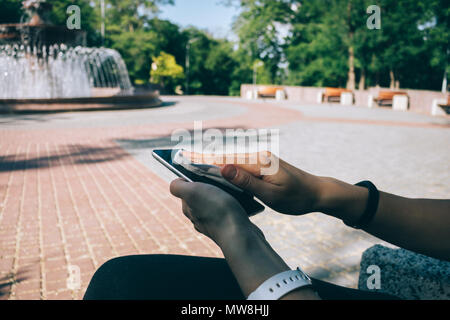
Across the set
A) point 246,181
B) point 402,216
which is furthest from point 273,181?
point 402,216

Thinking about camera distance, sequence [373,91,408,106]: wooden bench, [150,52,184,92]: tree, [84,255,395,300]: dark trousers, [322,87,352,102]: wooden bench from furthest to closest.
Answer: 1. [150,52,184,92]: tree
2. [322,87,352,102]: wooden bench
3. [373,91,408,106]: wooden bench
4. [84,255,395,300]: dark trousers

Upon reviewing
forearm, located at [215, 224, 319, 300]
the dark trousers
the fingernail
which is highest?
the fingernail

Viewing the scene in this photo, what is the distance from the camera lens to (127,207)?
4.46 metres

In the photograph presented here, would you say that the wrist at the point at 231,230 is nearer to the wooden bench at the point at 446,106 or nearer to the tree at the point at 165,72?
the wooden bench at the point at 446,106

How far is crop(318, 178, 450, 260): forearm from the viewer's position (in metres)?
1.28

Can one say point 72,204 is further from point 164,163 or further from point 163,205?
point 164,163

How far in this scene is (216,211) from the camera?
3.17 feet

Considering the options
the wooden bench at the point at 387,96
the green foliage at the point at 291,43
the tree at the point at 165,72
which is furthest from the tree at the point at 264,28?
the wooden bench at the point at 387,96

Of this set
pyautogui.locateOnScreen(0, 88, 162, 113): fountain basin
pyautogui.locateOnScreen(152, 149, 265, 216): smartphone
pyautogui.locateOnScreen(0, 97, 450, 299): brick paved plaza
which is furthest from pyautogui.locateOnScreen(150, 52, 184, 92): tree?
pyautogui.locateOnScreen(152, 149, 265, 216): smartphone

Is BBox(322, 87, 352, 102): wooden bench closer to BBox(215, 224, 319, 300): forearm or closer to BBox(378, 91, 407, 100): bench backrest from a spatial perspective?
BBox(378, 91, 407, 100): bench backrest

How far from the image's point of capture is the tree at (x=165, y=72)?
41562 millimetres

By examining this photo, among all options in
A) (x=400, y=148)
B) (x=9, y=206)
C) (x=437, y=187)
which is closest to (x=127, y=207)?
(x=9, y=206)

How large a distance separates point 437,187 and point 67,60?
17798 millimetres

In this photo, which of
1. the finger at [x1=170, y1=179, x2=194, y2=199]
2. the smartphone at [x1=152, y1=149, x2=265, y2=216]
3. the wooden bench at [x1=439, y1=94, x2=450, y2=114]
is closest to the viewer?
the finger at [x1=170, y1=179, x2=194, y2=199]
